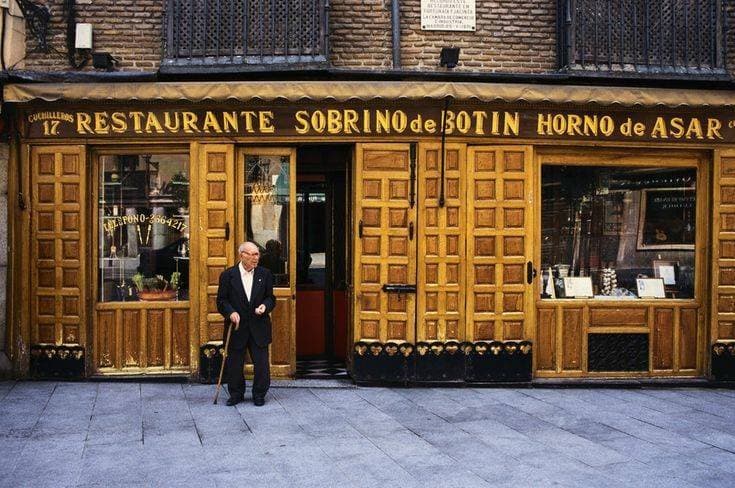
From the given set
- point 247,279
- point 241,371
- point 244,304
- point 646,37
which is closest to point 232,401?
point 241,371

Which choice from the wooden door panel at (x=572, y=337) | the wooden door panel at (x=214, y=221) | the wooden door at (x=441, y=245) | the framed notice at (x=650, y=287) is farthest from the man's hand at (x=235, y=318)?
the framed notice at (x=650, y=287)

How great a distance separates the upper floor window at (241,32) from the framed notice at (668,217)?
201 inches

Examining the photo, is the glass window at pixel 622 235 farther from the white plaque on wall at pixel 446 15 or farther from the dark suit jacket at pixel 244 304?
the dark suit jacket at pixel 244 304

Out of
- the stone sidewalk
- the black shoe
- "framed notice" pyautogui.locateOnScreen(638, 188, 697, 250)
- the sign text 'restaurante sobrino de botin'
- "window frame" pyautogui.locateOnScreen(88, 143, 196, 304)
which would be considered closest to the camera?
the stone sidewalk

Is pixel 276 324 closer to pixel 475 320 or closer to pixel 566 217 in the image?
pixel 475 320

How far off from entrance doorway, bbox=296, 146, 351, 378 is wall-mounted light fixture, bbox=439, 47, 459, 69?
2.50m

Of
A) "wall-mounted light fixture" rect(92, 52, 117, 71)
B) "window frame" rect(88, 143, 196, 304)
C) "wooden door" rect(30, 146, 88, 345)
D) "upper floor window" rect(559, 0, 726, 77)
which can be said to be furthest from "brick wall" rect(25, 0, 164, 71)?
"upper floor window" rect(559, 0, 726, 77)

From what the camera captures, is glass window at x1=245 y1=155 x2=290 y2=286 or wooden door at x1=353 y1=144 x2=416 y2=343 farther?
glass window at x1=245 y1=155 x2=290 y2=286

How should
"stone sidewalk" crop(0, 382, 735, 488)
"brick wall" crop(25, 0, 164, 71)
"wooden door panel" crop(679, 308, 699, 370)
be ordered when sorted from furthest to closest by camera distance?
"wooden door panel" crop(679, 308, 699, 370) < "brick wall" crop(25, 0, 164, 71) < "stone sidewalk" crop(0, 382, 735, 488)

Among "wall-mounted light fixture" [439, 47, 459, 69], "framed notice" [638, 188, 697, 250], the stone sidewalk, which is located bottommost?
the stone sidewalk

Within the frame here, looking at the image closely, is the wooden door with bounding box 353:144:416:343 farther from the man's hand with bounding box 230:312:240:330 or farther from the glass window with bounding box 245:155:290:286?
the man's hand with bounding box 230:312:240:330

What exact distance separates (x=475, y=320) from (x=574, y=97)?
3.13 m

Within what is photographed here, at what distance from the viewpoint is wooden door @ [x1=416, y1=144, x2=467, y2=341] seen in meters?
9.95

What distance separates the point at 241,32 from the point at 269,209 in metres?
2.39
